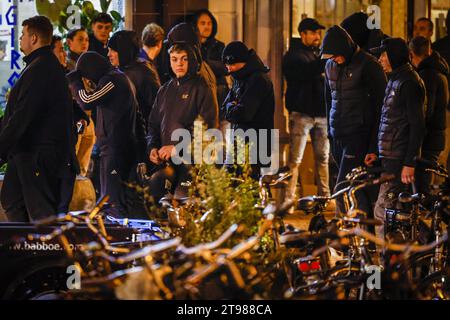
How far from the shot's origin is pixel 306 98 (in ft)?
49.6

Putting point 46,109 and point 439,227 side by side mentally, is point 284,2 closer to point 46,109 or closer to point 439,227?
point 46,109

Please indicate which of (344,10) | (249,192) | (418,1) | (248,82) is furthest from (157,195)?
(418,1)

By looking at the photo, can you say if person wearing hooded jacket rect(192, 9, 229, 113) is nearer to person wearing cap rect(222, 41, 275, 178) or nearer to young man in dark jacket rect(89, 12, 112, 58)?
young man in dark jacket rect(89, 12, 112, 58)

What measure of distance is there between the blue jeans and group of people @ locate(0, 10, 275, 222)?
1.25 m

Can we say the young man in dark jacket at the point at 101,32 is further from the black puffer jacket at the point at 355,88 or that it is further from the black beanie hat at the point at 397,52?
the black beanie hat at the point at 397,52

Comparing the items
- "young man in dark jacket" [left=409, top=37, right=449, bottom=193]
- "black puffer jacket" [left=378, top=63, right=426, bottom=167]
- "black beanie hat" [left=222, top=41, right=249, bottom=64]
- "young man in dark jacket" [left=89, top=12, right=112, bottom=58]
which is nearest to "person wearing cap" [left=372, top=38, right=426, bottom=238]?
"black puffer jacket" [left=378, top=63, right=426, bottom=167]

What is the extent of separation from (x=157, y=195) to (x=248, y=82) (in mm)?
1658

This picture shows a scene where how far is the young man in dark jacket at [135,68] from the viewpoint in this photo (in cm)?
1304

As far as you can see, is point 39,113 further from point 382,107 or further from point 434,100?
point 434,100

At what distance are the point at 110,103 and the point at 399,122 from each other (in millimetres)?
2849

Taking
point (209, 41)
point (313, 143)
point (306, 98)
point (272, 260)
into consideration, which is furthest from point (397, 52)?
point (272, 260)

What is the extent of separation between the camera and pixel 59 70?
33.1 feet

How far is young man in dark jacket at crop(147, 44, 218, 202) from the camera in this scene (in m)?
11.5

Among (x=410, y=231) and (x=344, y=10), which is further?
(x=344, y=10)
